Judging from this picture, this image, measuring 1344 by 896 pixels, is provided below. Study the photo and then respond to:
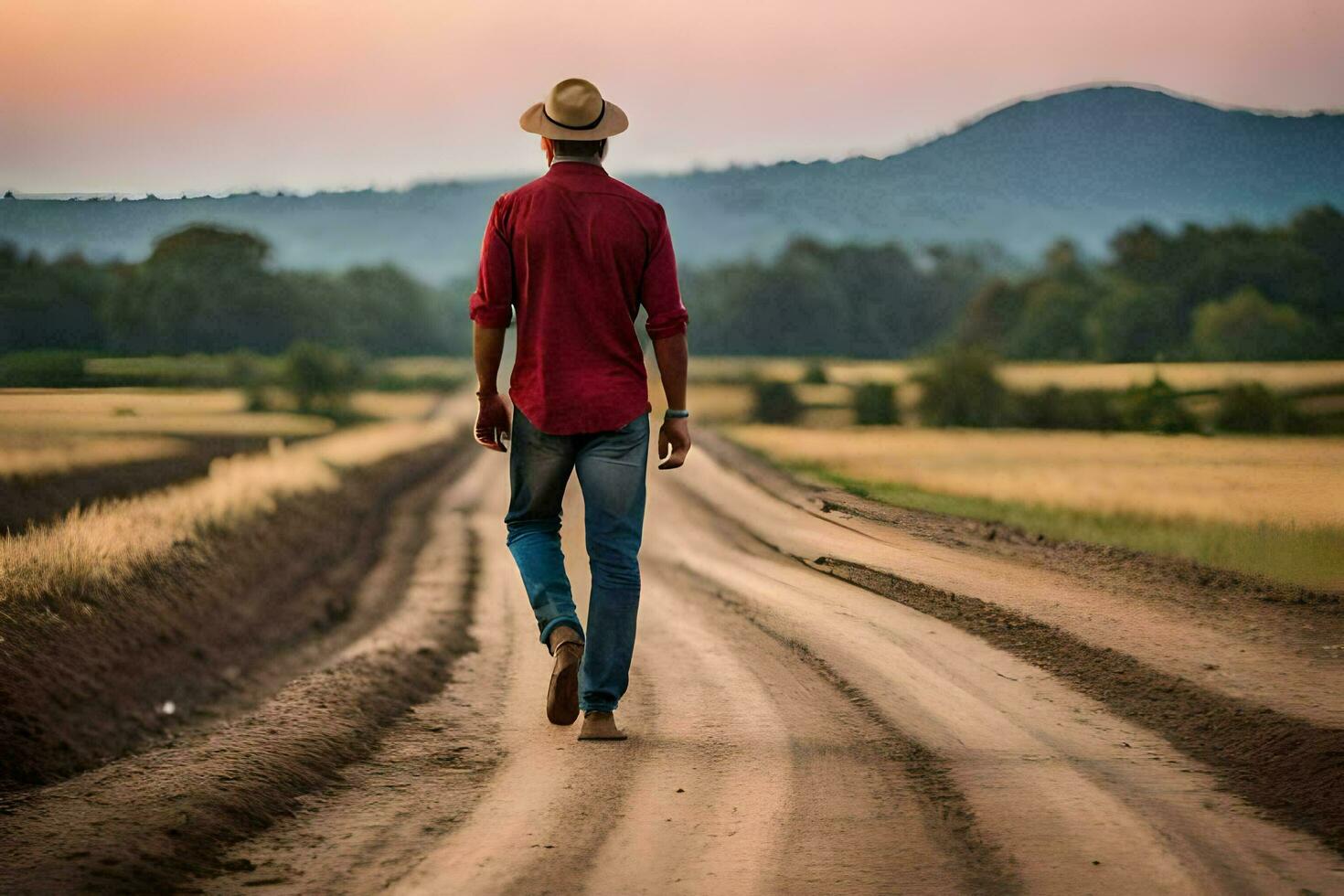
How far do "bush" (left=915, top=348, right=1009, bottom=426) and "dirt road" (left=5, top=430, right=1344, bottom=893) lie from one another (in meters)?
1.27

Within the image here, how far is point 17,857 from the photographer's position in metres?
3.96

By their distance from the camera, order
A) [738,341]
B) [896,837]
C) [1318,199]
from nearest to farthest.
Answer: [896,837] → [1318,199] → [738,341]

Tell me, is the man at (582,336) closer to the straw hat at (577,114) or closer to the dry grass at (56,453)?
the straw hat at (577,114)

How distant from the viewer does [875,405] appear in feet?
26.5

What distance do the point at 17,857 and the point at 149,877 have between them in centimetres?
50

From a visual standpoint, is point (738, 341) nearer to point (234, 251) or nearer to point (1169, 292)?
point (1169, 292)

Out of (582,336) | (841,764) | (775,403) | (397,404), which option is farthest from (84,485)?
(397,404)

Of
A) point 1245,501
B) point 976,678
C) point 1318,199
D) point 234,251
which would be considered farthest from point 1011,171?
point 234,251

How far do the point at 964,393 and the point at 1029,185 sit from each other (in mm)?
1381

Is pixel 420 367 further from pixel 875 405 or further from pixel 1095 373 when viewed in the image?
pixel 1095 373

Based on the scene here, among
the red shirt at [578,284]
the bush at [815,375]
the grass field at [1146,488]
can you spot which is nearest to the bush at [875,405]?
the bush at [815,375]

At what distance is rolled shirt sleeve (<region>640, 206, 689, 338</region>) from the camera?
188 inches

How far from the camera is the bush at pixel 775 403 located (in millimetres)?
8531

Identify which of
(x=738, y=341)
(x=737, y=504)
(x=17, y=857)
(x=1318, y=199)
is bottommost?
(x=17, y=857)
